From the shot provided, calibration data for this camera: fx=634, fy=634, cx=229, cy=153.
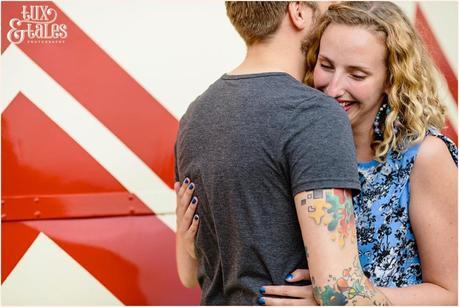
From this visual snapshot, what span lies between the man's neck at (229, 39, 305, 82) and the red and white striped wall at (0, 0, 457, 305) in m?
0.58

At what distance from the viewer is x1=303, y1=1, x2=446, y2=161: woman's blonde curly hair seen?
1.62 m

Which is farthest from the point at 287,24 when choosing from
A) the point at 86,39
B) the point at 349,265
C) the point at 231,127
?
the point at 86,39

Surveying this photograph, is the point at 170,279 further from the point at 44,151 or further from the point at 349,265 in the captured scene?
the point at 349,265

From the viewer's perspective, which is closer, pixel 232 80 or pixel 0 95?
pixel 232 80

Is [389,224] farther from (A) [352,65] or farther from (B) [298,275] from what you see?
(A) [352,65]

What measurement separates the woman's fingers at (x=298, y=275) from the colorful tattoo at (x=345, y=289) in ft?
0.19

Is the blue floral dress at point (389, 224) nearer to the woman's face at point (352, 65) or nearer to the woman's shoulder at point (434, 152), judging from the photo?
the woman's shoulder at point (434, 152)

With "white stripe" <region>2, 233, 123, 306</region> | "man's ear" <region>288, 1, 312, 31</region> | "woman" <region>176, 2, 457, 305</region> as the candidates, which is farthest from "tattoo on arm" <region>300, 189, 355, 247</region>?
"white stripe" <region>2, 233, 123, 306</region>

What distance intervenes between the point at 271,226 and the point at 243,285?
167 mm

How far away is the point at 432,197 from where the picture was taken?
61.9 inches

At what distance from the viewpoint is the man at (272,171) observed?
1382mm

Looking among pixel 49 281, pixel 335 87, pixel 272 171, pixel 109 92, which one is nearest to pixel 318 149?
pixel 272 171

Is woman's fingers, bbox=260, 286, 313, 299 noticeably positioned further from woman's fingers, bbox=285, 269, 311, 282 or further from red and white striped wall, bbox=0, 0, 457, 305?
red and white striped wall, bbox=0, 0, 457, 305

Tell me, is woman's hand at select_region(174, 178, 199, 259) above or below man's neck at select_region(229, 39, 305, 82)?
below
